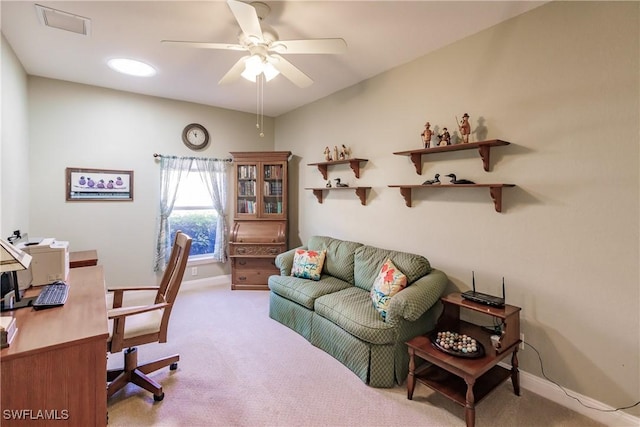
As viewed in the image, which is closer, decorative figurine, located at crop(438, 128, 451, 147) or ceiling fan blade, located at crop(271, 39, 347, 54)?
ceiling fan blade, located at crop(271, 39, 347, 54)

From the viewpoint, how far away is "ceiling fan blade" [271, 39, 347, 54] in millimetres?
2014

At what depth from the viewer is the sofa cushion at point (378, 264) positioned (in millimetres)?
2654

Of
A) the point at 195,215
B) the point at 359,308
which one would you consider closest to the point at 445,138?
the point at 359,308

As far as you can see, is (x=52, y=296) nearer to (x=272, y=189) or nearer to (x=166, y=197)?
(x=166, y=197)

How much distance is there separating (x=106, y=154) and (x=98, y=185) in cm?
40

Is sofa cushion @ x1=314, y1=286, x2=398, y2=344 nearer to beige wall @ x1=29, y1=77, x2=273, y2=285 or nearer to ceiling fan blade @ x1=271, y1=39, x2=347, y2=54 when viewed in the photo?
ceiling fan blade @ x1=271, y1=39, x2=347, y2=54

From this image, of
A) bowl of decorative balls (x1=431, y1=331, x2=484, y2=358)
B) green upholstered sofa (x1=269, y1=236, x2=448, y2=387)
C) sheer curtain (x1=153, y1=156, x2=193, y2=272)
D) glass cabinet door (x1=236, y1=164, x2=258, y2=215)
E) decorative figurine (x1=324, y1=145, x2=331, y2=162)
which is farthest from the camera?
glass cabinet door (x1=236, y1=164, x2=258, y2=215)

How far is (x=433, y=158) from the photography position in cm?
283

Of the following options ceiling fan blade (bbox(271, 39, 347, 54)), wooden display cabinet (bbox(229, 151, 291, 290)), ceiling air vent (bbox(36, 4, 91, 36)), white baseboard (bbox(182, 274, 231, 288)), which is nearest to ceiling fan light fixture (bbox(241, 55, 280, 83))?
ceiling fan blade (bbox(271, 39, 347, 54))

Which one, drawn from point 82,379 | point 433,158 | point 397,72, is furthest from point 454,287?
point 82,379

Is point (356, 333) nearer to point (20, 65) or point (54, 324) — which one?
point (54, 324)

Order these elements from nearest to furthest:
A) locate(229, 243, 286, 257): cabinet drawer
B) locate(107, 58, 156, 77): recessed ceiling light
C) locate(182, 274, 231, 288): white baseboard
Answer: locate(107, 58, 156, 77): recessed ceiling light → locate(229, 243, 286, 257): cabinet drawer → locate(182, 274, 231, 288): white baseboard

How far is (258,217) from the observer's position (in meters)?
4.63

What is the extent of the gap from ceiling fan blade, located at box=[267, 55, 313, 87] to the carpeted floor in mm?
2366
